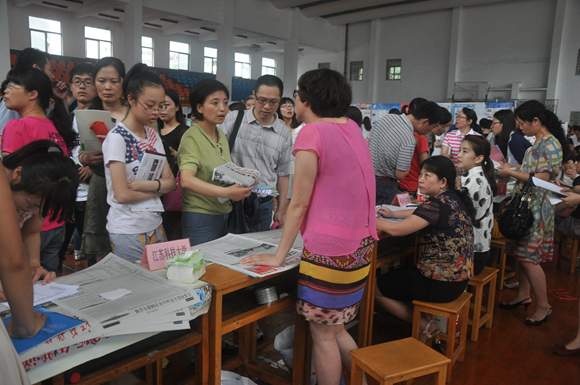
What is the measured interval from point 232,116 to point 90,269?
130 centimetres

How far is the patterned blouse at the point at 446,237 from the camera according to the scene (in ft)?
6.95

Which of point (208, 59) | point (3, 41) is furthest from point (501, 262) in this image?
point (208, 59)

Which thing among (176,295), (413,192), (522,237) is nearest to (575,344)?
(522,237)

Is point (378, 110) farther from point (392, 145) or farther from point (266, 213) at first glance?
point (266, 213)

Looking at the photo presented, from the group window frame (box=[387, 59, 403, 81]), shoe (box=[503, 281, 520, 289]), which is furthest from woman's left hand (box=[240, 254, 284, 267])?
window frame (box=[387, 59, 403, 81])

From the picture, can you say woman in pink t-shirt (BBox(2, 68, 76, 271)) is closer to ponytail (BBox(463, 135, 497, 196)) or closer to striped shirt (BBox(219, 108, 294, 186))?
striped shirt (BBox(219, 108, 294, 186))

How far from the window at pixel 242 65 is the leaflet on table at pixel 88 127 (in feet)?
52.6

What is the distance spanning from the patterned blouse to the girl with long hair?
400mm

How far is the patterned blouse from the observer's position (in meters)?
2.12

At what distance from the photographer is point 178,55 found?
607 inches

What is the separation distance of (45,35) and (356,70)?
32.9ft

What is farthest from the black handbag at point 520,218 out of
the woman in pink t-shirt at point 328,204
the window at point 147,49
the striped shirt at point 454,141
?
the window at point 147,49

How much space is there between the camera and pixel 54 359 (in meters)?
0.96

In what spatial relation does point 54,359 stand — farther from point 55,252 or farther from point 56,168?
point 55,252
